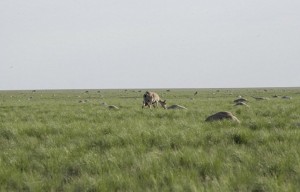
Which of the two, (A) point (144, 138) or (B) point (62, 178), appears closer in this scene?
(B) point (62, 178)

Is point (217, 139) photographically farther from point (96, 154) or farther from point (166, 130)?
point (96, 154)

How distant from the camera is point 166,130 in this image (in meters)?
9.91

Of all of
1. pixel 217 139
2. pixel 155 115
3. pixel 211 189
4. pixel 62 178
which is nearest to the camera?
pixel 211 189

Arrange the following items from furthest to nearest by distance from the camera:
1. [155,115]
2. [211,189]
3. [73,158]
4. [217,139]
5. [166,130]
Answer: [155,115]
[166,130]
[217,139]
[73,158]
[211,189]

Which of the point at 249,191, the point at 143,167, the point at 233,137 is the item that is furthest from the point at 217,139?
the point at 249,191

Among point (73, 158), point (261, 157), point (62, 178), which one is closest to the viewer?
point (62, 178)

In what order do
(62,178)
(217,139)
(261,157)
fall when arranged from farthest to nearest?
(217,139) → (261,157) → (62,178)

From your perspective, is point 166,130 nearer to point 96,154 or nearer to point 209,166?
point 96,154

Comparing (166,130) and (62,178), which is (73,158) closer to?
(62,178)

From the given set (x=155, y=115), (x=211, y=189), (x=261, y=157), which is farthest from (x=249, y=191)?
(x=155, y=115)

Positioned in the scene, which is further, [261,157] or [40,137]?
[40,137]

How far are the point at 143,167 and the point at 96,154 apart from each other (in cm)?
149

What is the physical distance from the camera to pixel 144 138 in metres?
9.13

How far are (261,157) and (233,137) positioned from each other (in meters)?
2.08
